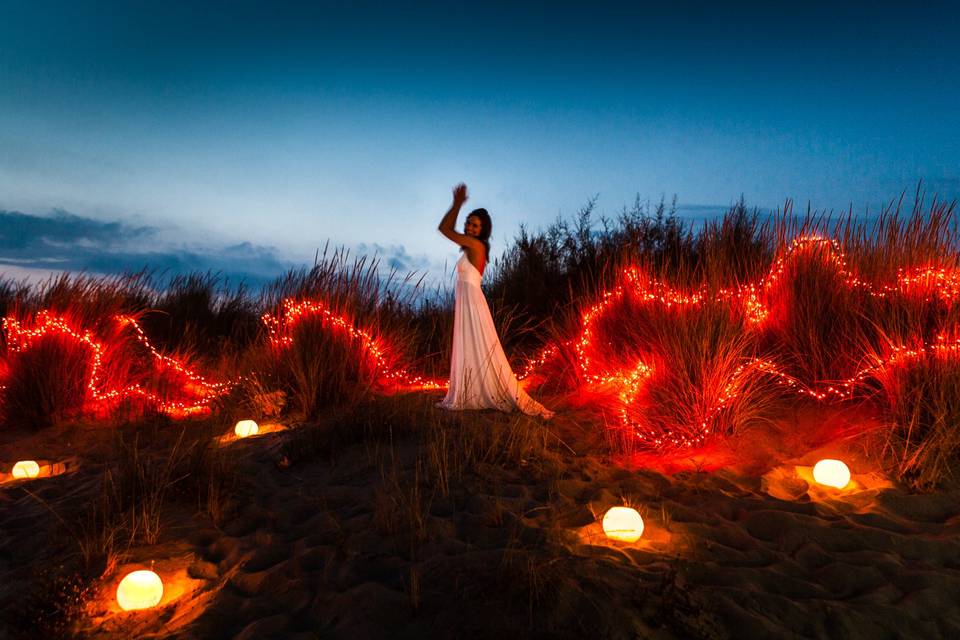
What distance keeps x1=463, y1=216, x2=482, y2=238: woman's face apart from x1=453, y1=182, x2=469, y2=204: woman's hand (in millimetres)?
367

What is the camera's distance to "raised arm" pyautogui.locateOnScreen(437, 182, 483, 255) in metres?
6.42

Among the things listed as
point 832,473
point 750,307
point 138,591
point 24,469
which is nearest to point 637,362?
point 750,307

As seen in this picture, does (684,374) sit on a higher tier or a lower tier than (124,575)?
higher

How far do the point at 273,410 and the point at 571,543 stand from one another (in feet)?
14.4

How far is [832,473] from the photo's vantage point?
429cm

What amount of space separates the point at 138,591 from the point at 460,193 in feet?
14.2

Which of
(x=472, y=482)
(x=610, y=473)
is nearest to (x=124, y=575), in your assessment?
(x=472, y=482)

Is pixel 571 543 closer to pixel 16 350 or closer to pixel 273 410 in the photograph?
pixel 273 410

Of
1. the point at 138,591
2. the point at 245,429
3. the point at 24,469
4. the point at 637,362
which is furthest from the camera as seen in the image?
the point at 245,429

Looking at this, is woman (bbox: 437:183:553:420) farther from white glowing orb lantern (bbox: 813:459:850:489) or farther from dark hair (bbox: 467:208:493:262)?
white glowing orb lantern (bbox: 813:459:850:489)

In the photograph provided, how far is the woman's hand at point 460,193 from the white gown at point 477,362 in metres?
0.58

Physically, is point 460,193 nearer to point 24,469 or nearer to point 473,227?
point 473,227

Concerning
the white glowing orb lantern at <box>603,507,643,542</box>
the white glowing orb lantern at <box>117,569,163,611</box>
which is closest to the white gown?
the white glowing orb lantern at <box>603,507,643,542</box>

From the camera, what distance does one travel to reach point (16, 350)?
768cm
